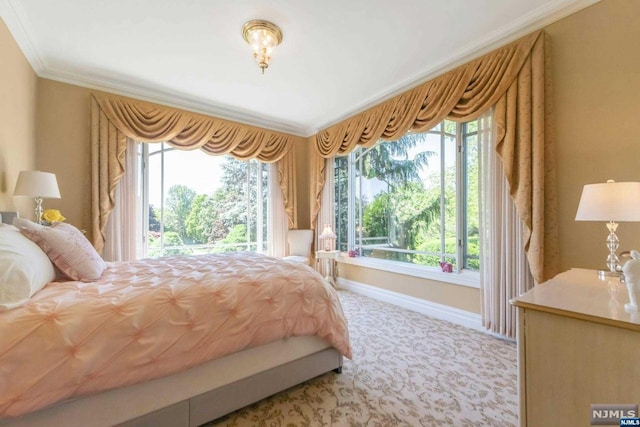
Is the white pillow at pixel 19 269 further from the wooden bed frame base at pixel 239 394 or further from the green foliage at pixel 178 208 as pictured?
the green foliage at pixel 178 208

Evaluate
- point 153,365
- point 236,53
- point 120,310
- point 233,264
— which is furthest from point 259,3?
point 153,365

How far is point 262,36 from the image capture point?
2.32m

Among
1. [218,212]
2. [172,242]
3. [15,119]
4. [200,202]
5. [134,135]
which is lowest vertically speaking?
[172,242]

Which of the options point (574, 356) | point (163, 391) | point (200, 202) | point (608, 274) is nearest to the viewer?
point (574, 356)

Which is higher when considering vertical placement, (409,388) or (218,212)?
(218,212)

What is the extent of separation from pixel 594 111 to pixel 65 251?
3855 millimetres

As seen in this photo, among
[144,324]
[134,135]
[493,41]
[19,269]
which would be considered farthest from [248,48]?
[144,324]

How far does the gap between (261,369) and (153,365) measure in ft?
1.95

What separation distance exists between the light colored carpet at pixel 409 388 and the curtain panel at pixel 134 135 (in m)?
2.92

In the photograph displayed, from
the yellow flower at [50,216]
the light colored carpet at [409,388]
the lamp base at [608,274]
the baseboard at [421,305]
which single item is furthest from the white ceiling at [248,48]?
the light colored carpet at [409,388]

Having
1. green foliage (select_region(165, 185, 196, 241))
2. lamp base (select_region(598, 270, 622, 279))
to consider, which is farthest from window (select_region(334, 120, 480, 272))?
green foliage (select_region(165, 185, 196, 241))

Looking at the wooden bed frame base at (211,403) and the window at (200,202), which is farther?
the window at (200,202)

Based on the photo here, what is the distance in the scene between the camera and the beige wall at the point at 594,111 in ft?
6.10

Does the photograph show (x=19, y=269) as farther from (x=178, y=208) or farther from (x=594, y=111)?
(x=594, y=111)
